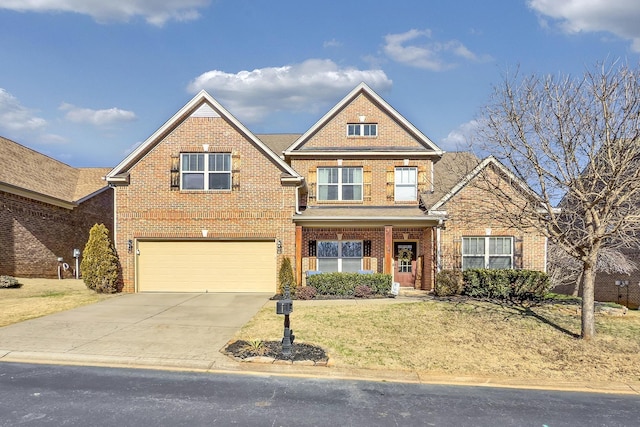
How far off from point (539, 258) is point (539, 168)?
883cm

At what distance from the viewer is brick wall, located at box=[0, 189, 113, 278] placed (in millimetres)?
19031

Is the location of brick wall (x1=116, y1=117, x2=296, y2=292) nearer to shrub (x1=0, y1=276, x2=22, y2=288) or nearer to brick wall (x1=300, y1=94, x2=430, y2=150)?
brick wall (x1=300, y1=94, x2=430, y2=150)

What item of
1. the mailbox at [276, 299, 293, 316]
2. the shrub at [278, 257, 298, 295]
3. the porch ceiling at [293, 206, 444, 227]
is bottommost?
the shrub at [278, 257, 298, 295]

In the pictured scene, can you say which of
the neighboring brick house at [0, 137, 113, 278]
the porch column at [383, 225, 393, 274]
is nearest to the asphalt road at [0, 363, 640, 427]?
the porch column at [383, 225, 393, 274]

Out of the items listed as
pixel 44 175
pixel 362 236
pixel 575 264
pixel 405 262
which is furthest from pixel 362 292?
pixel 44 175

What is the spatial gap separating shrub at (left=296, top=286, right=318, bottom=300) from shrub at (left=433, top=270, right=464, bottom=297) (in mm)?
4613

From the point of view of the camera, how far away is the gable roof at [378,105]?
19.9 meters

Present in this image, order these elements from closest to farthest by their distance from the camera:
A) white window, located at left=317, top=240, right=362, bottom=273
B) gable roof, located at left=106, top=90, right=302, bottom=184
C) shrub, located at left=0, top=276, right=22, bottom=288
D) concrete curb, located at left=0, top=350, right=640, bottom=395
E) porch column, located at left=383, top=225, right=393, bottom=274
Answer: concrete curb, located at left=0, top=350, right=640, bottom=395 < shrub, located at left=0, top=276, right=22, bottom=288 < gable roof, located at left=106, top=90, right=302, bottom=184 < porch column, located at left=383, top=225, right=393, bottom=274 < white window, located at left=317, top=240, right=362, bottom=273

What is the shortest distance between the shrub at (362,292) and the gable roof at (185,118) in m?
5.02

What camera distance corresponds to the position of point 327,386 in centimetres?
706

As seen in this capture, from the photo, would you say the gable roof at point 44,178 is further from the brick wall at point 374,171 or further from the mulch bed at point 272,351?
the mulch bed at point 272,351

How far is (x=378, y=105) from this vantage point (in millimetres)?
20391

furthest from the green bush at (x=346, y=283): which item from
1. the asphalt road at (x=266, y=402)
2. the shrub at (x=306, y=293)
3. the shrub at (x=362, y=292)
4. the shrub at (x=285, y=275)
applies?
the asphalt road at (x=266, y=402)

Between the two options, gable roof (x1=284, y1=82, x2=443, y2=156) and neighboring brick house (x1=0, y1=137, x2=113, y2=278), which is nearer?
neighboring brick house (x1=0, y1=137, x2=113, y2=278)
